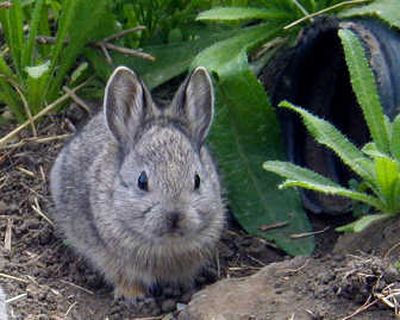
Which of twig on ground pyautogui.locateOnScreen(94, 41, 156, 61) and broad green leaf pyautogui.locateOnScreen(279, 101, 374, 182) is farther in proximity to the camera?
twig on ground pyautogui.locateOnScreen(94, 41, 156, 61)

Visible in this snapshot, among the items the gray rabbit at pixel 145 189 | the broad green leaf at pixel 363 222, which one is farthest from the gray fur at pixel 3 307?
the broad green leaf at pixel 363 222

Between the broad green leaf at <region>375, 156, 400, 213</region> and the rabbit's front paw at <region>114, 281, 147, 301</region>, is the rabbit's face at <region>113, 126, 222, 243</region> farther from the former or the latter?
the broad green leaf at <region>375, 156, 400, 213</region>

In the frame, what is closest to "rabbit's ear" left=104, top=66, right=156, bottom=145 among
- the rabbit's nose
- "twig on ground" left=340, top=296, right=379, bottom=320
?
the rabbit's nose

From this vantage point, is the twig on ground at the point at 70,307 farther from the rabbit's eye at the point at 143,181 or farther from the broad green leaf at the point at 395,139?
the broad green leaf at the point at 395,139

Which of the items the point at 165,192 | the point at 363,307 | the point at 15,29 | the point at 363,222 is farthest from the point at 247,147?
the point at 363,307

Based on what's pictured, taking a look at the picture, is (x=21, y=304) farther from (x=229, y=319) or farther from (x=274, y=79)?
(x=274, y=79)

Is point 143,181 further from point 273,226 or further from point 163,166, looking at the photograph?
point 273,226

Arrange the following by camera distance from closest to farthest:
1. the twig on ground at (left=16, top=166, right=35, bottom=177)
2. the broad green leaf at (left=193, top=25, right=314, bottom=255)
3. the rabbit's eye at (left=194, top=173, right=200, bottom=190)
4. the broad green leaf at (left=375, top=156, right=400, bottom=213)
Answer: the broad green leaf at (left=375, top=156, right=400, bottom=213) → the rabbit's eye at (left=194, top=173, right=200, bottom=190) → the broad green leaf at (left=193, top=25, right=314, bottom=255) → the twig on ground at (left=16, top=166, right=35, bottom=177)
